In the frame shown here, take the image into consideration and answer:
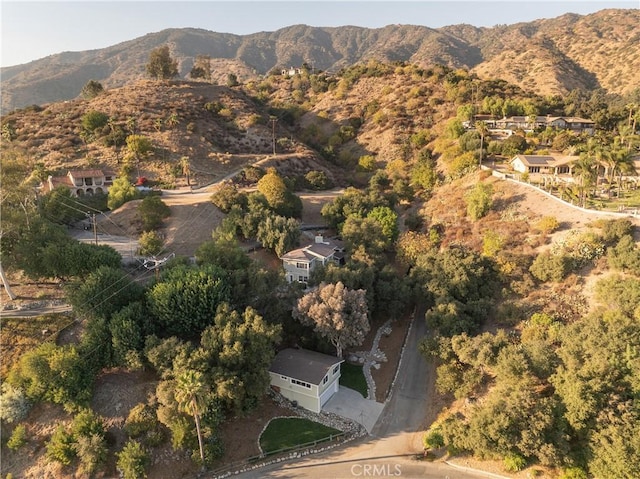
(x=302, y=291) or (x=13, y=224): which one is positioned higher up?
(x=13, y=224)

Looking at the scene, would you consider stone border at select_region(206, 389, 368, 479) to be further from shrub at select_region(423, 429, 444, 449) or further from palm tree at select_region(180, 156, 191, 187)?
palm tree at select_region(180, 156, 191, 187)

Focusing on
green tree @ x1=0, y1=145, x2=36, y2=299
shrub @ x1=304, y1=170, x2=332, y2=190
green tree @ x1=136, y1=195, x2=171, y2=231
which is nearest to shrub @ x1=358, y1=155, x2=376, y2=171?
shrub @ x1=304, y1=170, x2=332, y2=190

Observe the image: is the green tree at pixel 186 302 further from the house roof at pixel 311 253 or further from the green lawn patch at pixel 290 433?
the house roof at pixel 311 253

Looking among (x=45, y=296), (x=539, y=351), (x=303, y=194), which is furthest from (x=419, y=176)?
(x=45, y=296)

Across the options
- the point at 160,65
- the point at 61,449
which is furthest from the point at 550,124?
the point at 160,65

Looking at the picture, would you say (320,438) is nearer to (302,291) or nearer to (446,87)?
(302,291)

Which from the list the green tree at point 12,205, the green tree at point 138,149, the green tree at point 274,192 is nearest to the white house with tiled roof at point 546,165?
the green tree at point 274,192

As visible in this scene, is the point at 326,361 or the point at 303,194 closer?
the point at 326,361
